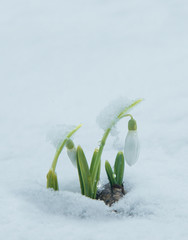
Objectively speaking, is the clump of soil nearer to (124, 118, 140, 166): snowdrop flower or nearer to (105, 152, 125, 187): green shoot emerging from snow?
(105, 152, 125, 187): green shoot emerging from snow

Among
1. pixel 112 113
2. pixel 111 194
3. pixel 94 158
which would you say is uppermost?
pixel 112 113

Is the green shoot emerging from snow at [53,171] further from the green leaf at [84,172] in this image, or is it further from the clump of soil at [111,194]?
the clump of soil at [111,194]

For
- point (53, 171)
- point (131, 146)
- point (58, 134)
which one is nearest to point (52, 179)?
point (53, 171)

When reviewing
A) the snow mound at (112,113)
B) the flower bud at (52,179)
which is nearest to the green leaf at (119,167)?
the snow mound at (112,113)

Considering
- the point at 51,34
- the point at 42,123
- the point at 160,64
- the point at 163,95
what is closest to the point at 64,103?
the point at 42,123

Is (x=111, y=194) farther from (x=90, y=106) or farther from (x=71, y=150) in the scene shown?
(x=90, y=106)

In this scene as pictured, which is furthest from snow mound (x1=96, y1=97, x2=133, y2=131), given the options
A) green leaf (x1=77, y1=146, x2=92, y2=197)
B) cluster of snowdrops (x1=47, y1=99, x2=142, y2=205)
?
green leaf (x1=77, y1=146, x2=92, y2=197)

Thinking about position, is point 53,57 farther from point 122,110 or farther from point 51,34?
point 122,110
